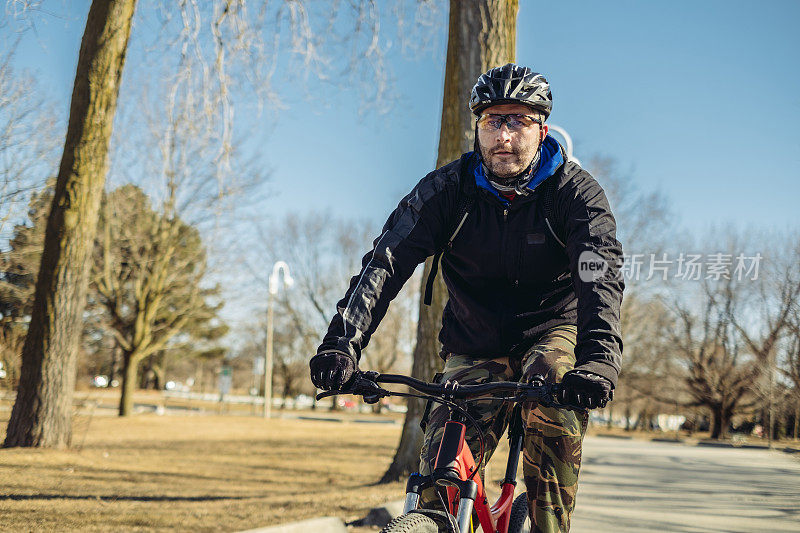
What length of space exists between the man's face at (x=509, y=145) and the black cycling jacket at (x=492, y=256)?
121 millimetres

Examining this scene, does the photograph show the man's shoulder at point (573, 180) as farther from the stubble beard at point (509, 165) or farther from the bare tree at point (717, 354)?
the bare tree at point (717, 354)

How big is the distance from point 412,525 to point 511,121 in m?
1.70

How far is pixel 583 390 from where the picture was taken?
230 centimetres

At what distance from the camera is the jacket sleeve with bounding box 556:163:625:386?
248 centimetres

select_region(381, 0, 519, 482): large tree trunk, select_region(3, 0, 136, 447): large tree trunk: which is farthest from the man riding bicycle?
select_region(3, 0, 136, 447): large tree trunk

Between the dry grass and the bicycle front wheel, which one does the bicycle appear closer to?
the bicycle front wheel

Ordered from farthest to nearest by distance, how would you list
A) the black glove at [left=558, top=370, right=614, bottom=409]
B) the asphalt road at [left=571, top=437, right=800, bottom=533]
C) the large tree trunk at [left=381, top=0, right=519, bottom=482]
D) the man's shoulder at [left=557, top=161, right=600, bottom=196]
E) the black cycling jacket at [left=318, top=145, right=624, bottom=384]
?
1. the large tree trunk at [left=381, top=0, right=519, bottom=482]
2. the asphalt road at [left=571, top=437, right=800, bottom=533]
3. the man's shoulder at [left=557, top=161, right=600, bottom=196]
4. the black cycling jacket at [left=318, top=145, right=624, bottom=384]
5. the black glove at [left=558, top=370, right=614, bottom=409]

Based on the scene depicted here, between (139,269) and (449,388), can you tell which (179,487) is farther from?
(139,269)

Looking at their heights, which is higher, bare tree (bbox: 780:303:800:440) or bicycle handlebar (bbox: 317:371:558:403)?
bare tree (bbox: 780:303:800:440)

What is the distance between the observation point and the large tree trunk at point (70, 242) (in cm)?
848

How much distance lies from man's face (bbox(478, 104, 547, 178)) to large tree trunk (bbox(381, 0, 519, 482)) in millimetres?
4736

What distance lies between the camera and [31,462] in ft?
25.7

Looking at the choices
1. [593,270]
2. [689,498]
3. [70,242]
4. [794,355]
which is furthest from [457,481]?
[794,355]

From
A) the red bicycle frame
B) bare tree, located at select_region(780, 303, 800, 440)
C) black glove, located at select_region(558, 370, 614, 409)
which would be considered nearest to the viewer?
black glove, located at select_region(558, 370, 614, 409)
